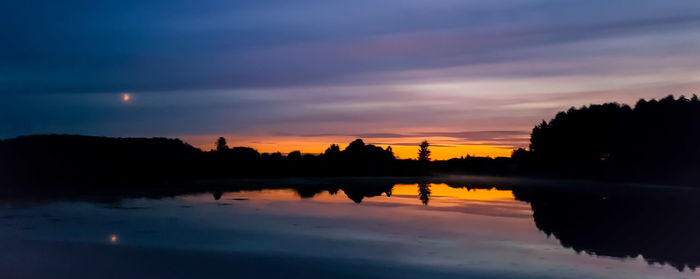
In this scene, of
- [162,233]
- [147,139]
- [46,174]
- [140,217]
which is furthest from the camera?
[147,139]

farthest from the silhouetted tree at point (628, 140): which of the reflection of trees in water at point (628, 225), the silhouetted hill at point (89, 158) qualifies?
the silhouetted hill at point (89, 158)

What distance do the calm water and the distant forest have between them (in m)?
27.1

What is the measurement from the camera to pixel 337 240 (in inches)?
775

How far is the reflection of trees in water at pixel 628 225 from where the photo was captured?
61.3ft

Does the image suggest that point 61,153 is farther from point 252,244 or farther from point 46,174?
point 252,244

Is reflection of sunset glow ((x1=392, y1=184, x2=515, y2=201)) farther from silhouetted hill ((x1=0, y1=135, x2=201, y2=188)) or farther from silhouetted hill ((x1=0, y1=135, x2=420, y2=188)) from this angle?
silhouetted hill ((x1=0, y1=135, x2=201, y2=188))

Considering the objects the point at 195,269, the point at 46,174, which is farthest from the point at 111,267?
the point at 46,174

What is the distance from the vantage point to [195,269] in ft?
48.1

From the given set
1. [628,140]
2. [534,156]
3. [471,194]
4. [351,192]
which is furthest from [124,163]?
[534,156]

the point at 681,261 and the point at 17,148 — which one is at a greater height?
the point at 17,148

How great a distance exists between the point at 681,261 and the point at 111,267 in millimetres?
17300

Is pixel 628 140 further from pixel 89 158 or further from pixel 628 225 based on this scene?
pixel 89 158

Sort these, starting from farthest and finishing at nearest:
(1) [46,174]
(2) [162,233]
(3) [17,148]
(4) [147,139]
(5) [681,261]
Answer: (4) [147,139]
(3) [17,148]
(1) [46,174]
(2) [162,233]
(5) [681,261]

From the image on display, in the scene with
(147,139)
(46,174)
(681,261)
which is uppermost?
(147,139)
